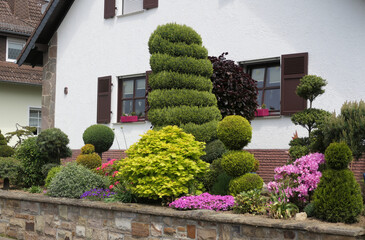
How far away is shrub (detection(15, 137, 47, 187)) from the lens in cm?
1093

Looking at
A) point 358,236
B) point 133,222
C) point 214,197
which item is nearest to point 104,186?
point 133,222

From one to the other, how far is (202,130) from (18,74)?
14717mm

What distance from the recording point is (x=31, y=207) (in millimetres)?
9000

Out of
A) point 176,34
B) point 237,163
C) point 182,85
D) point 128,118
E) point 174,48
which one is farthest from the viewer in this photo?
point 128,118

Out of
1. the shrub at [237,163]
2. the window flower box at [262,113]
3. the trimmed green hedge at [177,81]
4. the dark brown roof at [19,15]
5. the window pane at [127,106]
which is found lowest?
the shrub at [237,163]

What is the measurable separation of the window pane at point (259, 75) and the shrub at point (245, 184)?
5.12 meters

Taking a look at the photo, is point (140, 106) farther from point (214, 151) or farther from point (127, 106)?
point (214, 151)

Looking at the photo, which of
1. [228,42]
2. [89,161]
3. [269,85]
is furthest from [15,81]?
[269,85]

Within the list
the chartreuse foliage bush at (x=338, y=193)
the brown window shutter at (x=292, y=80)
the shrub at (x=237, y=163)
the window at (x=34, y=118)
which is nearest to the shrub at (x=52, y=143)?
the shrub at (x=237, y=163)

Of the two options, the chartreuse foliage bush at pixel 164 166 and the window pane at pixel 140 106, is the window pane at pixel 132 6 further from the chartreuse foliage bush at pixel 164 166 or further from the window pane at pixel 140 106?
the chartreuse foliage bush at pixel 164 166

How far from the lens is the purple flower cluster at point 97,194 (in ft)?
27.5

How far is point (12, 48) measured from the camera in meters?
22.9

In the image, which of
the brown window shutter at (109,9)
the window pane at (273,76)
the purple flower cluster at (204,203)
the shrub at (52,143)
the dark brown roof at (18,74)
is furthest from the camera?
the dark brown roof at (18,74)

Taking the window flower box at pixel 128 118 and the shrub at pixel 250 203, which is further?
the window flower box at pixel 128 118
